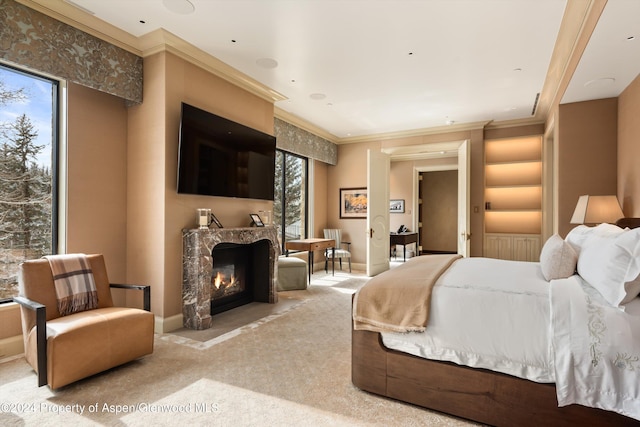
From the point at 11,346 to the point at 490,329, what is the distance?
12.0ft

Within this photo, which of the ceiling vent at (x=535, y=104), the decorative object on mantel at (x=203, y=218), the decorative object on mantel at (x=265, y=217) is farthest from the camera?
the ceiling vent at (x=535, y=104)

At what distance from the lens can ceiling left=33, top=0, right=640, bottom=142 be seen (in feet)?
9.20

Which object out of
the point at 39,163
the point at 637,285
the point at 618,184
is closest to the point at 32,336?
the point at 39,163

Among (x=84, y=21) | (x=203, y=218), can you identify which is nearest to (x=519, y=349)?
(x=203, y=218)

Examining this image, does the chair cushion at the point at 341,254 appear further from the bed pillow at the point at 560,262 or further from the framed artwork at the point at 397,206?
the bed pillow at the point at 560,262

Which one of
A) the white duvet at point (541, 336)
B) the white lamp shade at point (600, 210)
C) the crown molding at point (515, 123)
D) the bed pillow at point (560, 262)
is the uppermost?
the crown molding at point (515, 123)

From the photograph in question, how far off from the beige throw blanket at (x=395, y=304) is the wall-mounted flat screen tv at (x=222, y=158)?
2.30 metres

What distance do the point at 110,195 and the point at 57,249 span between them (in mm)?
689

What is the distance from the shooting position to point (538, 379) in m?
1.74

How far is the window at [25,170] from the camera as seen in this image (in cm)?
288

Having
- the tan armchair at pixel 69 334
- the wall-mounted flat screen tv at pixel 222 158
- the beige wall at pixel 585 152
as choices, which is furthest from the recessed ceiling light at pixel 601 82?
the tan armchair at pixel 69 334

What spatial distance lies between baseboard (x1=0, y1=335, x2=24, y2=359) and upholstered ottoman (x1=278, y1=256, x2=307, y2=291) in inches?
121

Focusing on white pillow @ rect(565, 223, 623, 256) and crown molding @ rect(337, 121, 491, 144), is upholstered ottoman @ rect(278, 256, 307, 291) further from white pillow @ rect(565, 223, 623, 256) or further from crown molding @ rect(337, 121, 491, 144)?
white pillow @ rect(565, 223, 623, 256)

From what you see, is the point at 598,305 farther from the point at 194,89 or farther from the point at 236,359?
the point at 194,89
